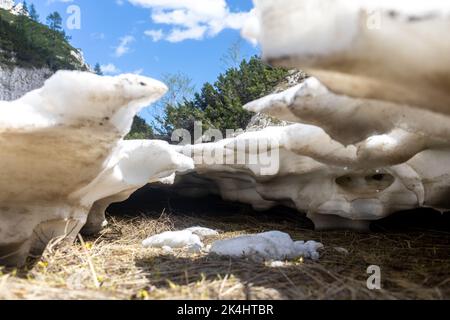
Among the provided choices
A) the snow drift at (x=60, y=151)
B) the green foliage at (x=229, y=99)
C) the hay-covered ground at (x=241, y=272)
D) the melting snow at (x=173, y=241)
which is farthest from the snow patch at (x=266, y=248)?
the green foliage at (x=229, y=99)

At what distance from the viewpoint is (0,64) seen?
19.3 metres

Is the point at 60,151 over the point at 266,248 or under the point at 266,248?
over

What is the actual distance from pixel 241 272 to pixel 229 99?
5959 mm

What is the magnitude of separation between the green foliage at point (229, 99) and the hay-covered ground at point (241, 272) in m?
4.38

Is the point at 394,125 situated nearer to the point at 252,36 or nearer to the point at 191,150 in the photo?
the point at 252,36

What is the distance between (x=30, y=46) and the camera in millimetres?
20969

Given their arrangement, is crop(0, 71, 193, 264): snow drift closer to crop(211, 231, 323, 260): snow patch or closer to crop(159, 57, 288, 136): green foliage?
crop(211, 231, 323, 260): snow patch

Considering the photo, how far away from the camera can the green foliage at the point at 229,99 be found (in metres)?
6.95

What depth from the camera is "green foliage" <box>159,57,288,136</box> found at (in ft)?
22.8

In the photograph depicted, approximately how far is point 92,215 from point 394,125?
72.1 inches

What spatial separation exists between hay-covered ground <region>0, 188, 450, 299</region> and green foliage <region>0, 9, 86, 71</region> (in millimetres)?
19386

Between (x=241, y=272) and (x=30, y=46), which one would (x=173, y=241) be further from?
(x=30, y=46)

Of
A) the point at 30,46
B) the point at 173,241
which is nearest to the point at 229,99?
the point at 173,241

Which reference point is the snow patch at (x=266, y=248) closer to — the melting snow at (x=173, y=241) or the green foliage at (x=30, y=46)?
the melting snow at (x=173, y=241)
